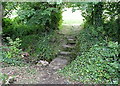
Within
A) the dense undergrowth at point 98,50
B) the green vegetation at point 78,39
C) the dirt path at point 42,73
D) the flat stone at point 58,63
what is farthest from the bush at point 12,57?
the dense undergrowth at point 98,50

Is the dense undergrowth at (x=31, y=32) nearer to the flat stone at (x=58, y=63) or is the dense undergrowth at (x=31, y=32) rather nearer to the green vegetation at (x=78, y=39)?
the green vegetation at (x=78, y=39)

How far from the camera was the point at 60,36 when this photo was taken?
6.04 metres

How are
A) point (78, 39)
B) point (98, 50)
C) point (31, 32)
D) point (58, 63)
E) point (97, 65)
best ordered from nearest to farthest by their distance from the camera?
1. point (97, 65)
2. point (98, 50)
3. point (58, 63)
4. point (78, 39)
5. point (31, 32)

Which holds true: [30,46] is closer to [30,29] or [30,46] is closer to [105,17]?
[30,29]

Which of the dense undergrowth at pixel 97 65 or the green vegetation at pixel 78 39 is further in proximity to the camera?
the green vegetation at pixel 78 39

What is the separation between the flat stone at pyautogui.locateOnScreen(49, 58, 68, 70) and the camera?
4.38 m

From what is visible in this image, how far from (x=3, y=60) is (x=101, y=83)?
2.36 meters

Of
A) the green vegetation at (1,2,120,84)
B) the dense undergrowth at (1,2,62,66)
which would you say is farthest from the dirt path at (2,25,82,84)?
the dense undergrowth at (1,2,62,66)

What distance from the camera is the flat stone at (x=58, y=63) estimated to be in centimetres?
438

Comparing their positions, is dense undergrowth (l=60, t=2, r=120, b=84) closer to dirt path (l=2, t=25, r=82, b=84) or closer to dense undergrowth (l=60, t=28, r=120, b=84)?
dense undergrowth (l=60, t=28, r=120, b=84)

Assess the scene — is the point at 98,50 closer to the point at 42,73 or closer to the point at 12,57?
the point at 42,73

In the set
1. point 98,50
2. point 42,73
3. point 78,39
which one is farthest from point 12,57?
point 98,50

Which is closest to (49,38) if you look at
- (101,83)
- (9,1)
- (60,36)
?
(60,36)

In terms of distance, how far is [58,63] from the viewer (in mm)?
4555
